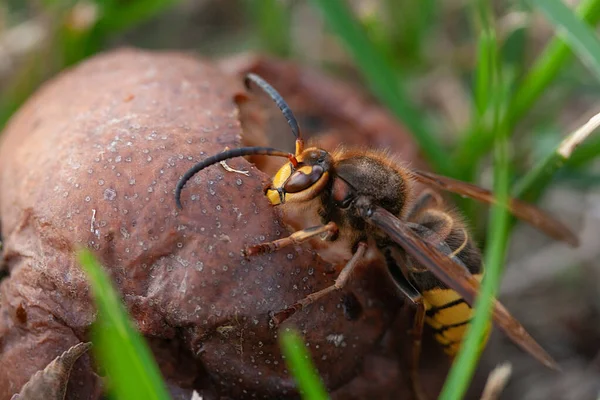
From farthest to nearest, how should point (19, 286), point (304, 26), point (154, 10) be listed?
point (304, 26)
point (154, 10)
point (19, 286)

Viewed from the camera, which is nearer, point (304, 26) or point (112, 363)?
point (112, 363)

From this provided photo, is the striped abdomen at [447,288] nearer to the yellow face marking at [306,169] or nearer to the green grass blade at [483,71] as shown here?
the yellow face marking at [306,169]

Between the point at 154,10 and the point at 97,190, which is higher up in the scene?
the point at 97,190

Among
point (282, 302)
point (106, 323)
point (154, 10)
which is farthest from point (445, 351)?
point (154, 10)

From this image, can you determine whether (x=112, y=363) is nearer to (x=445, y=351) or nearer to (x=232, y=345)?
(x=232, y=345)

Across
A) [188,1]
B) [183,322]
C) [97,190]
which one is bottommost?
[188,1]

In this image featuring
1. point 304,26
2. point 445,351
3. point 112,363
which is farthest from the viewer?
point 304,26

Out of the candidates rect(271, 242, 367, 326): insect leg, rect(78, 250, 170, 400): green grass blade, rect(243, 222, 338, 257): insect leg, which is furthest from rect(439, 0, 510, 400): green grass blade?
rect(78, 250, 170, 400): green grass blade

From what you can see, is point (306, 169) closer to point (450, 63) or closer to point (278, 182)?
point (278, 182)

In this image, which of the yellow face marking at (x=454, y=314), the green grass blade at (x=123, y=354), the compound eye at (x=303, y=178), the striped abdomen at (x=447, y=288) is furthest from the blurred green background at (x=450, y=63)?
the green grass blade at (x=123, y=354)
